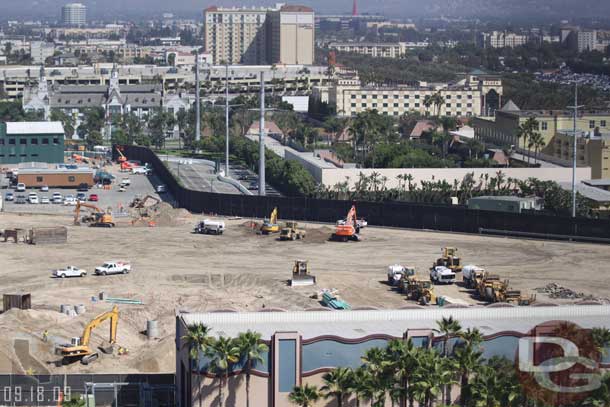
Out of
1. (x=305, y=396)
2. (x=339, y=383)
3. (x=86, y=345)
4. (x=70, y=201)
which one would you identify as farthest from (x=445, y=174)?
(x=305, y=396)

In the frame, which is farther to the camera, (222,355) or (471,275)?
(471,275)

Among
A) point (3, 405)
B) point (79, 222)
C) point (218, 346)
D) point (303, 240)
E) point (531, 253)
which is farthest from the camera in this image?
point (79, 222)

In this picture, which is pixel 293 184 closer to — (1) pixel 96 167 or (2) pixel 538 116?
(1) pixel 96 167

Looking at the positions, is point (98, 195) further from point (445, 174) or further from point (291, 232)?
point (291, 232)

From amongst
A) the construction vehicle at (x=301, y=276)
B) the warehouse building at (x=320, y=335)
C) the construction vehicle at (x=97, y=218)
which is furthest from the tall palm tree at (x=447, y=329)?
the construction vehicle at (x=97, y=218)

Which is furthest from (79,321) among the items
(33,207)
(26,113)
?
(26,113)

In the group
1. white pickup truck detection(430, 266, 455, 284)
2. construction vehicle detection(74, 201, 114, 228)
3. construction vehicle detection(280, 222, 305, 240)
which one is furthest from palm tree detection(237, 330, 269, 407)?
construction vehicle detection(74, 201, 114, 228)

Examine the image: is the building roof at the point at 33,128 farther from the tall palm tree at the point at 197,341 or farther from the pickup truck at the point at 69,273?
the tall palm tree at the point at 197,341
